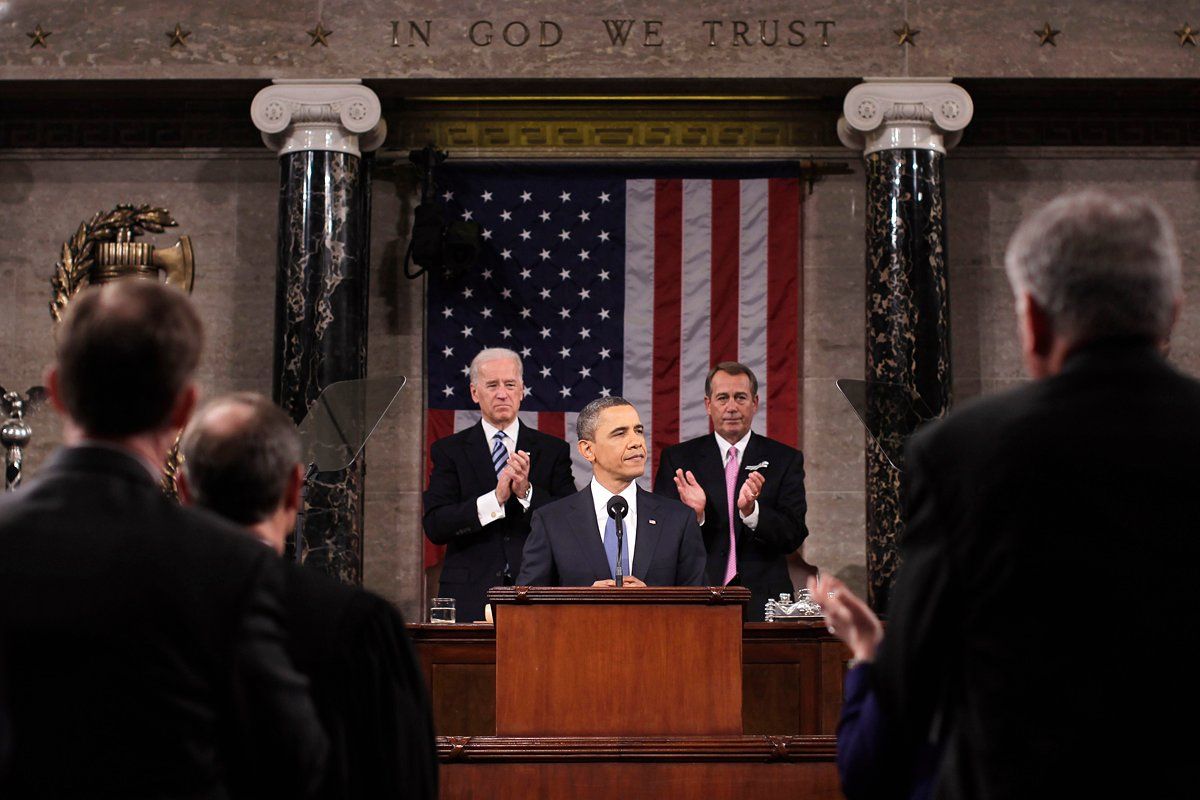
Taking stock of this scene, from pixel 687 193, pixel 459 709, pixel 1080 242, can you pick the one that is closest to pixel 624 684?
pixel 459 709

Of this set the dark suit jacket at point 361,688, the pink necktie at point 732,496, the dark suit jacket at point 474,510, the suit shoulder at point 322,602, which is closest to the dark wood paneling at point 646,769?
the dark suit jacket at point 361,688

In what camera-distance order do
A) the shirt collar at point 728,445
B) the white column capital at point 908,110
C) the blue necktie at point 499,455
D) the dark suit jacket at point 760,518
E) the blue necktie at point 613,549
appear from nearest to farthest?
the blue necktie at point 613,549, the dark suit jacket at point 760,518, the shirt collar at point 728,445, the blue necktie at point 499,455, the white column capital at point 908,110

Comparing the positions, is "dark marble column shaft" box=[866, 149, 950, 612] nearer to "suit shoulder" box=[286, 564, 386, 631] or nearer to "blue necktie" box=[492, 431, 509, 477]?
"blue necktie" box=[492, 431, 509, 477]

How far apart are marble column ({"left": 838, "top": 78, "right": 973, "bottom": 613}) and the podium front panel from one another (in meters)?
4.20

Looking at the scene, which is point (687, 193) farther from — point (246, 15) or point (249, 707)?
point (249, 707)

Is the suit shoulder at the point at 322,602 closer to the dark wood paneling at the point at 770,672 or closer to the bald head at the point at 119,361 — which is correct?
the bald head at the point at 119,361

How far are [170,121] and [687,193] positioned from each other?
3.47 metres

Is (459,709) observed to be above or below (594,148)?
below

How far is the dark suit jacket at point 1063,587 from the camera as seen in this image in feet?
5.30

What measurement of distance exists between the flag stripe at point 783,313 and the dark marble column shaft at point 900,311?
75cm

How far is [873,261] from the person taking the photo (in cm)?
829

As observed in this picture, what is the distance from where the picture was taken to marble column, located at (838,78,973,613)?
26.7ft

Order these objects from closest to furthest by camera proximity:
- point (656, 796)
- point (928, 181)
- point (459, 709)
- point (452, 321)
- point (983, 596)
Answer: point (983, 596) → point (656, 796) → point (459, 709) → point (928, 181) → point (452, 321)

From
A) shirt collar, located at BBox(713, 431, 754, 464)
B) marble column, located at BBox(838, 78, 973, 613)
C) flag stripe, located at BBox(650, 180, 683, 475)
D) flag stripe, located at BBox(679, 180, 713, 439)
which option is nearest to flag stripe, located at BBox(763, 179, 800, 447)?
flag stripe, located at BBox(679, 180, 713, 439)
